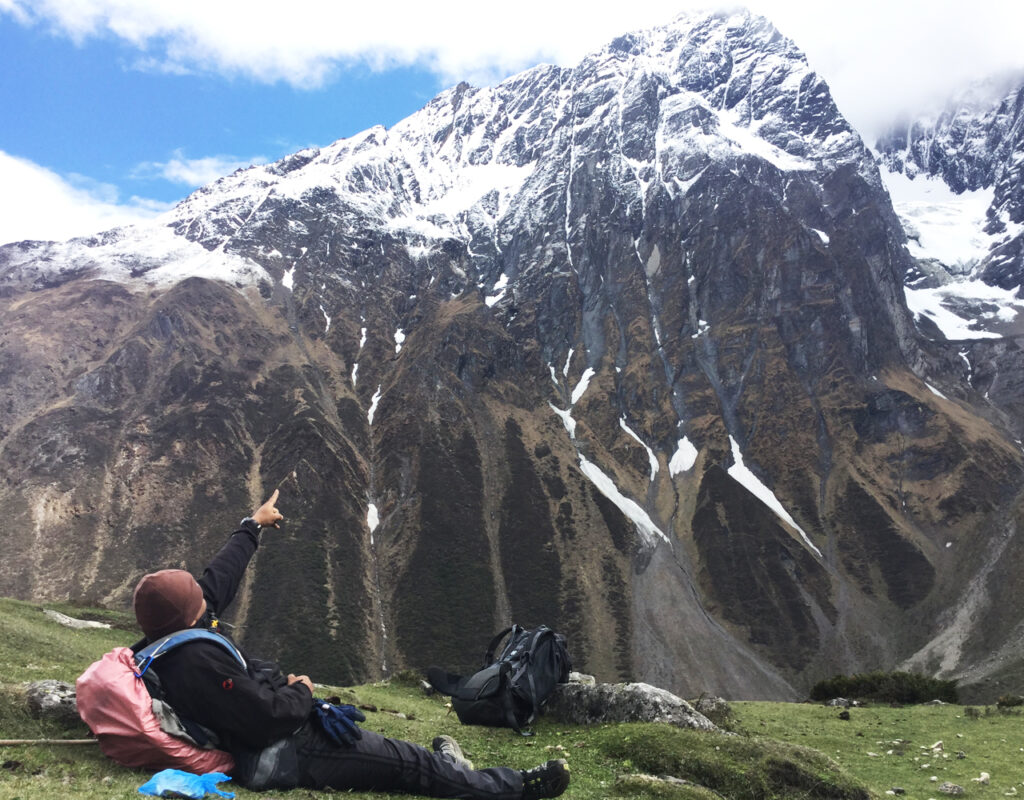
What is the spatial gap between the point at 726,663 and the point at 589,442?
3062 inches

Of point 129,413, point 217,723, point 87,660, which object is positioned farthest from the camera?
point 129,413

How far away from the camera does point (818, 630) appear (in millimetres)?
129125

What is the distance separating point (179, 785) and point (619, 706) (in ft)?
39.9

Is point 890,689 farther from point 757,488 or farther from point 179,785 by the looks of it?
point 757,488

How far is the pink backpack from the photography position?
20.6 ft

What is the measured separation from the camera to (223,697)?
6297 mm

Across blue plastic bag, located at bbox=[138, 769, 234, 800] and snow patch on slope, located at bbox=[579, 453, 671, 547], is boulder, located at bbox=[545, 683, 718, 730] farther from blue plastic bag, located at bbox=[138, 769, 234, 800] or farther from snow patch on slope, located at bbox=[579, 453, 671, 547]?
snow patch on slope, located at bbox=[579, 453, 671, 547]

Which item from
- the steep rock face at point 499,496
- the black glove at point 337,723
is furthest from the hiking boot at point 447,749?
the steep rock face at point 499,496

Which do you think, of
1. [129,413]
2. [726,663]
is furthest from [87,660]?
[129,413]

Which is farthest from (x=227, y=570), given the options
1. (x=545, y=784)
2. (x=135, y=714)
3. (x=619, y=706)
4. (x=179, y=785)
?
(x=619, y=706)

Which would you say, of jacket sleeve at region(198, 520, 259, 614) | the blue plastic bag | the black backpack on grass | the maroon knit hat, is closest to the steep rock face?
the black backpack on grass

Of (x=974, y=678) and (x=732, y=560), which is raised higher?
(x=732, y=560)

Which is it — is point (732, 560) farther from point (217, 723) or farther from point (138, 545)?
point (217, 723)

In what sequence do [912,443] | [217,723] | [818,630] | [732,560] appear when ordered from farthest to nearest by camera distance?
[912,443] < [732,560] < [818,630] < [217,723]
